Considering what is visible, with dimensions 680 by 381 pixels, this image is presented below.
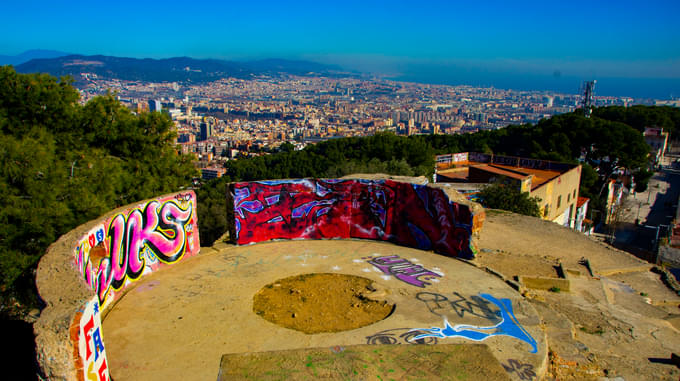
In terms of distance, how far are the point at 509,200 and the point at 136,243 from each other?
2162 centimetres

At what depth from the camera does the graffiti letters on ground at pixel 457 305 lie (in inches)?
431

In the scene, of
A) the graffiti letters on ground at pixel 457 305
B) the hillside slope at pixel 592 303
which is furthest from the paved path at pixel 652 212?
the graffiti letters on ground at pixel 457 305

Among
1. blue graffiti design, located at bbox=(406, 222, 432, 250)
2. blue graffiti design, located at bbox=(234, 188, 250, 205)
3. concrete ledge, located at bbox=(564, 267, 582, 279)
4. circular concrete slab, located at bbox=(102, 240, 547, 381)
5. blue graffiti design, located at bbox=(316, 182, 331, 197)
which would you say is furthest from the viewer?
concrete ledge, located at bbox=(564, 267, 582, 279)

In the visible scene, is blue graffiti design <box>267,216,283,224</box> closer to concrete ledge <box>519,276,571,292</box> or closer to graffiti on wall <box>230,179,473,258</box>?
graffiti on wall <box>230,179,473,258</box>

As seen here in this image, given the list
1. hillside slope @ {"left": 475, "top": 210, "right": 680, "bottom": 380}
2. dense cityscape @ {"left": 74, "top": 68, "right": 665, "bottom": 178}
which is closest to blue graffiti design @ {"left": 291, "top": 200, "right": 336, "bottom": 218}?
hillside slope @ {"left": 475, "top": 210, "right": 680, "bottom": 380}

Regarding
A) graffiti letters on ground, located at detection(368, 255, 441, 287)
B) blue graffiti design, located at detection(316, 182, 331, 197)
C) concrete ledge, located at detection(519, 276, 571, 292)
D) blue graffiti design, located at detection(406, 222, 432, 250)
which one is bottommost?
concrete ledge, located at detection(519, 276, 571, 292)

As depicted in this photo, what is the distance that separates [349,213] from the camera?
16.5 metres

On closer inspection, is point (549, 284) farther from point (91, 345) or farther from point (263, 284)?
point (91, 345)

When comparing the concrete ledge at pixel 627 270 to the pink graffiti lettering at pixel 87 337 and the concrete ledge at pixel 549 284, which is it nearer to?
the concrete ledge at pixel 549 284

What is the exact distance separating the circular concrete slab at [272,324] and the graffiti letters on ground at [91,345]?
160cm

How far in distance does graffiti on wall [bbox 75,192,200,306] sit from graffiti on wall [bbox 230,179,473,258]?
1.95 meters

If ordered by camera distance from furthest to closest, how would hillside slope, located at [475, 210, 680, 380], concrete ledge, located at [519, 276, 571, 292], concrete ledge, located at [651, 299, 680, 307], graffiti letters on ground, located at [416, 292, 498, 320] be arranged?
concrete ledge, located at [651, 299, 680, 307] → concrete ledge, located at [519, 276, 571, 292] → graffiti letters on ground, located at [416, 292, 498, 320] → hillside slope, located at [475, 210, 680, 380]

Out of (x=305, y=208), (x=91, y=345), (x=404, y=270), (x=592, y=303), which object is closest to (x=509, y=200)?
(x=592, y=303)

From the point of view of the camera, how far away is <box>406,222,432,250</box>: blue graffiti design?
15.7 m
